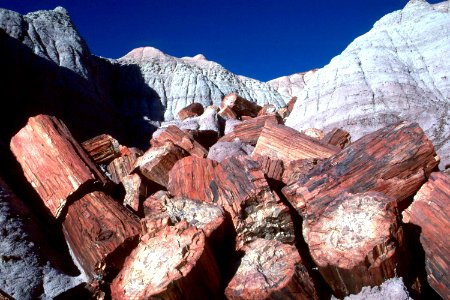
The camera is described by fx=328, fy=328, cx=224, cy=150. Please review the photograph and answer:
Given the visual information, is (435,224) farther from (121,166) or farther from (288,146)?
(121,166)

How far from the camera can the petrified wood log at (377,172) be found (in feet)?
7.20

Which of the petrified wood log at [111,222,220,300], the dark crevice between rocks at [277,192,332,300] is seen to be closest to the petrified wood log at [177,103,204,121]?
the dark crevice between rocks at [277,192,332,300]

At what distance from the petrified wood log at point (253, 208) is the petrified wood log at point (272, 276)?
0.14m

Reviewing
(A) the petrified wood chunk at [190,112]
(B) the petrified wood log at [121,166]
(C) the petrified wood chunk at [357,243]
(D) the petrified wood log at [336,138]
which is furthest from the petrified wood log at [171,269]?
(A) the petrified wood chunk at [190,112]

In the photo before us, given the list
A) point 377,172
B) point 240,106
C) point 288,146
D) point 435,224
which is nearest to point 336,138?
point 288,146

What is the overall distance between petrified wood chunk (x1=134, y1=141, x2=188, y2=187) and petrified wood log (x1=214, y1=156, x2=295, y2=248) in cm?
87

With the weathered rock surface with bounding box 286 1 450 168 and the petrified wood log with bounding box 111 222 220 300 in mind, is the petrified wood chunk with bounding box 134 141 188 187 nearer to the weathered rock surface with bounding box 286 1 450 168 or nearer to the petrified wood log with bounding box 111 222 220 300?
the petrified wood log with bounding box 111 222 220 300

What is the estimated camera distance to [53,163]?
246cm

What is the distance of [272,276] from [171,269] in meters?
0.52

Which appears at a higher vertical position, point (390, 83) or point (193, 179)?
point (193, 179)

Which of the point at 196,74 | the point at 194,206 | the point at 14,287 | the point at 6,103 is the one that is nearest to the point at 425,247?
the point at 194,206

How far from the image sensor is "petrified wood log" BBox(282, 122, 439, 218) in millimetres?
2195

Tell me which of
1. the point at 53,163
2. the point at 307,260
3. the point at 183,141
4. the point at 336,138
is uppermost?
the point at 53,163

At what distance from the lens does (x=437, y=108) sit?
4.72 meters
